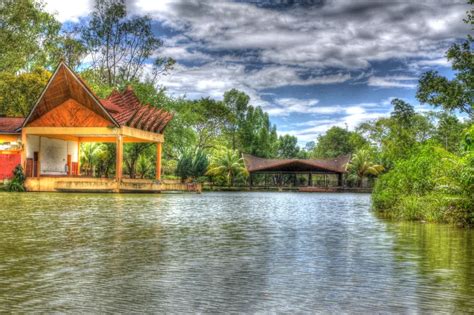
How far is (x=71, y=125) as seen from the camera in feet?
98.9

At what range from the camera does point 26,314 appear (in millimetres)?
3240

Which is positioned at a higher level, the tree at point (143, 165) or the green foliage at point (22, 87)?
the green foliage at point (22, 87)

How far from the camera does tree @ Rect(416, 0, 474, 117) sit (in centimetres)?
2122

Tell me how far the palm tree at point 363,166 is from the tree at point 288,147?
61.7 feet

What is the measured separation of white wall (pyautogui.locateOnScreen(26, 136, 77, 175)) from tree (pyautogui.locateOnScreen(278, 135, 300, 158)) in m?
35.3

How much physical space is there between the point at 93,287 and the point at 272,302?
4.35ft

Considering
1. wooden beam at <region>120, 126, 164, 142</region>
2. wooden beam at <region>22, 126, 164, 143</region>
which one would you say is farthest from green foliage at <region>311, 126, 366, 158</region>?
wooden beam at <region>22, 126, 164, 143</region>

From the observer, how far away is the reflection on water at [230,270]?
3.61 meters

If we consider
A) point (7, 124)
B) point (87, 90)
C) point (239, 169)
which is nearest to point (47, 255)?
point (87, 90)

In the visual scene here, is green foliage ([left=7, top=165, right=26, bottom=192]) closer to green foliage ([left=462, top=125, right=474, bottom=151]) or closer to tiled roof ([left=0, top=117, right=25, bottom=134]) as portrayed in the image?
tiled roof ([left=0, top=117, right=25, bottom=134])

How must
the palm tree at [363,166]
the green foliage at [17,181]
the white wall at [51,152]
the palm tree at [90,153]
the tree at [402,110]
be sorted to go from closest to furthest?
the green foliage at [17,181]
the white wall at [51,152]
the tree at [402,110]
the palm tree at [90,153]
the palm tree at [363,166]

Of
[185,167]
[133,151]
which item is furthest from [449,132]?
[133,151]

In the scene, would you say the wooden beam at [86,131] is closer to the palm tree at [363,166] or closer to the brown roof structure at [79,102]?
the brown roof structure at [79,102]

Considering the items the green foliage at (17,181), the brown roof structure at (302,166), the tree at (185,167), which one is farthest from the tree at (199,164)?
the green foliage at (17,181)
